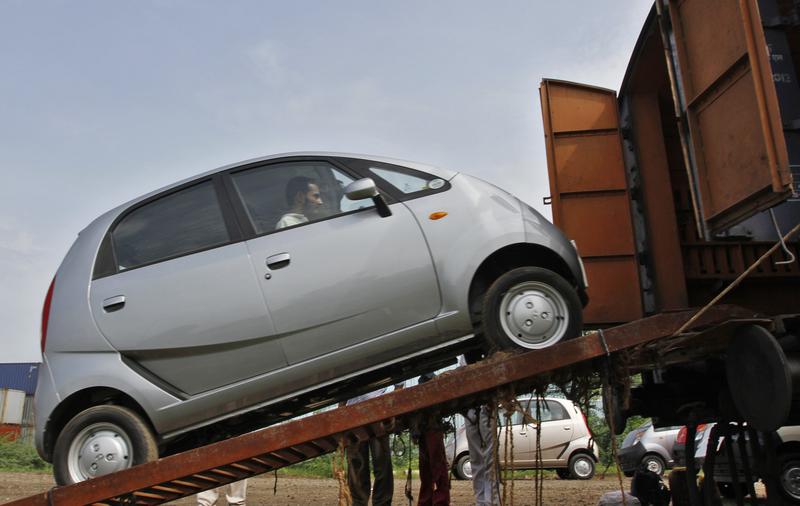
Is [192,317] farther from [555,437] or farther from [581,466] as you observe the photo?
[581,466]

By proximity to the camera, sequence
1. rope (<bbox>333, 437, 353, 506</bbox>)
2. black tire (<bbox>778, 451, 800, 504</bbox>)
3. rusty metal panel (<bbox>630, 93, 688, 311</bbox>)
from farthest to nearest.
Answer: black tire (<bbox>778, 451, 800, 504</bbox>) → rusty metal panel (<bbox>630, 93, 688, 311</bbox>) → rope (<bbox>333, 437, 353, 506</bbox>)

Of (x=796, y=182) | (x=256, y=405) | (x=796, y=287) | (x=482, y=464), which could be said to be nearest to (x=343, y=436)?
(x=256, y=405)

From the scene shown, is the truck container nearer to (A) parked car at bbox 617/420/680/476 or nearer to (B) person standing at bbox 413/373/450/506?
(B) person standing at bbox 413/373/450/506

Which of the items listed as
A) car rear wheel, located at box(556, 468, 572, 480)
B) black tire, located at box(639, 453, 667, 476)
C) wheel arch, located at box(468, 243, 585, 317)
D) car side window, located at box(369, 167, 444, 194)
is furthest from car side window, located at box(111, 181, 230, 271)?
car rear wheel, located at box(556, 468, 572, 480)

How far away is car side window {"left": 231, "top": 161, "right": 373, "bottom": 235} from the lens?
3875mm

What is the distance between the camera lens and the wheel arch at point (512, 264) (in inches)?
150

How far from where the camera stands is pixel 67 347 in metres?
3.76

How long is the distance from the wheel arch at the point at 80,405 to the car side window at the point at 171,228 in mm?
672

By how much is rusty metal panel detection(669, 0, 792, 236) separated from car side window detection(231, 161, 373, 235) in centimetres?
189

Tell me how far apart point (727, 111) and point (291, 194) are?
7.74ft

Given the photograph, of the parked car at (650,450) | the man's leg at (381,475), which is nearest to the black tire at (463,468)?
the parked car at (650,450)

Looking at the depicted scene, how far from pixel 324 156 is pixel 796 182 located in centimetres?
314

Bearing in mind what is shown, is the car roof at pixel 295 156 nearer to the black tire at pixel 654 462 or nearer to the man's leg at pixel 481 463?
the man's leg at pixel 481 463

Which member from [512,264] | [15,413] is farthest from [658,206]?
[15,413]
